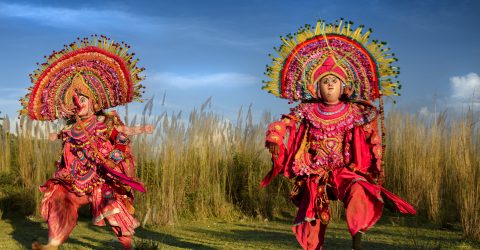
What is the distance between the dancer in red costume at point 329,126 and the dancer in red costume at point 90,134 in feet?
4.76

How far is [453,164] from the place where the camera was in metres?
9.72

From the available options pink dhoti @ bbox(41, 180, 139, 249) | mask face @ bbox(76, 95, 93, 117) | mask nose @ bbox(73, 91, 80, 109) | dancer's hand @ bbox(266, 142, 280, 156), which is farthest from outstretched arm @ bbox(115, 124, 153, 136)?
dancer's hand @ bbox(266, 142, 280, 156)

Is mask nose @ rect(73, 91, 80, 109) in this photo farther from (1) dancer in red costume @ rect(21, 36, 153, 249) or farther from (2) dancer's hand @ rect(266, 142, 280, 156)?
(2) dancer's hand @ rect(266, 142, 280, 156)

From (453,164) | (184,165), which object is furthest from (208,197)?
(453,164)

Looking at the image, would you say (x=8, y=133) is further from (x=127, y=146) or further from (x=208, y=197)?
(x=127, y=146)

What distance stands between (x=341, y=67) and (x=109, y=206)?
2.57 m

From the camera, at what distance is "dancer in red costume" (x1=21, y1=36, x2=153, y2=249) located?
5980 mm

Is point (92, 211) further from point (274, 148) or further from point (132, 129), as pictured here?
point (274, 148)

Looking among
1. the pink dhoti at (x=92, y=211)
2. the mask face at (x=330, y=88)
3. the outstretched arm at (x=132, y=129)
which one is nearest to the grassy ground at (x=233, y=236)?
the pink dhoti at (x=92, y=211)

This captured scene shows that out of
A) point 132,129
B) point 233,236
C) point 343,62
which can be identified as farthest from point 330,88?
point 233,236

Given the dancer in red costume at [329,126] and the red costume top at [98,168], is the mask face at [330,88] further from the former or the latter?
the red costume top at [98,168]

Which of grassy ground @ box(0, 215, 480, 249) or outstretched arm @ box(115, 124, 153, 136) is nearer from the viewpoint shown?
outstretched arm @ box(115, 124, 153, 136)

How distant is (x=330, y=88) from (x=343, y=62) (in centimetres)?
32

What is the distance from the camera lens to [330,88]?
18.8ft
